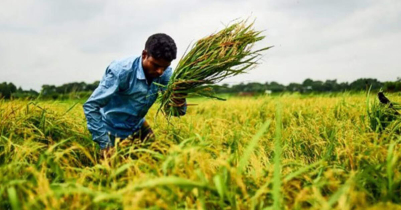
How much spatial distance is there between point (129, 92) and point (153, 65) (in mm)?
318

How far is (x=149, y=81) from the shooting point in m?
2.47

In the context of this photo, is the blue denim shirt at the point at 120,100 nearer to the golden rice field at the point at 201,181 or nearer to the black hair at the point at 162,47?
the black hair at the point at 162,47

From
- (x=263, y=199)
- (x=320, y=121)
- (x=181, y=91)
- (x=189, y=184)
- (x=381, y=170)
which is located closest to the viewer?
(x=189, y=184)

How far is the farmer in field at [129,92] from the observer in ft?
7.23

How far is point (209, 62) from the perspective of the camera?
2.27 m

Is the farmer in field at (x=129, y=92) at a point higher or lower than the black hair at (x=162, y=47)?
lower

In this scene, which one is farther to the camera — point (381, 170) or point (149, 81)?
point (149, 81)

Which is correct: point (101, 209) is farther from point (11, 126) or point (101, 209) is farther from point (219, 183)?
point (11, 126)

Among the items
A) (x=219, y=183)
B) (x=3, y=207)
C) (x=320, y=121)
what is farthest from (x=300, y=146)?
(x=3, y=207)

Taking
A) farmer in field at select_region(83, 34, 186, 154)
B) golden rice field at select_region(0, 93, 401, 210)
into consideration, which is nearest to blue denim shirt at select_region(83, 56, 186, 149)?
farmer in field at select_region(83, 34, 186, 154)

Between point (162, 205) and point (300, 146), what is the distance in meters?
1.92

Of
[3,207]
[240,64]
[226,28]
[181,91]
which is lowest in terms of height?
[3,207]

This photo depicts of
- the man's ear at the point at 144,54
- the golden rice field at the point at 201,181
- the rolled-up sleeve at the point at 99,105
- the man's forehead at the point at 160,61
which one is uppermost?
the man's ear at the point at 144,54

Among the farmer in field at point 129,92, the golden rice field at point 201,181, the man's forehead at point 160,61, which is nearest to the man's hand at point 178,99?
the farmer in field at point 129,92
